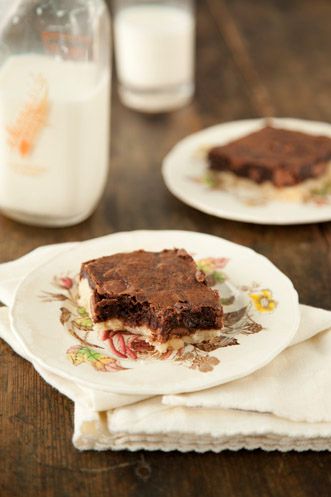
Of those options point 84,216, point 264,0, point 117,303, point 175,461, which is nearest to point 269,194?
point 84,216

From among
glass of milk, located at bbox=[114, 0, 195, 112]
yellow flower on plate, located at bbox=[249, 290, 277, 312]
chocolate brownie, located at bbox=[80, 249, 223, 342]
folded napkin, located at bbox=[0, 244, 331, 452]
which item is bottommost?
glass of milk, located at bbox=[114, 0, 195, 112]

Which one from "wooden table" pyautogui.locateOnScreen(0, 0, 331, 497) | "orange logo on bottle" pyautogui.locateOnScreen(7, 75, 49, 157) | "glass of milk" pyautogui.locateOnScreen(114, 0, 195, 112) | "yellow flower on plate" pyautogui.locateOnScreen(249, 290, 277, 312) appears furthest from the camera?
"glass of milk" pyautogui.locateOnScreen(114, 0, 195, 112)

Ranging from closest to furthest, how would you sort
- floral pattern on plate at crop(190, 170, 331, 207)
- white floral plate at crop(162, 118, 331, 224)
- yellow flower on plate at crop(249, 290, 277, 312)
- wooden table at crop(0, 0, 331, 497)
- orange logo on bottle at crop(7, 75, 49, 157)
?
wooden table at crop(0, 0, 331, 497) → yellow flower on plate at crop(249, 290, 277, 312) → orange logo on bottle at crop(7, 75, 49, 157) → white floral plate at crop(162, 118, 331, 224) → floral pattern on plate at crop(190, 170, 331, 207)

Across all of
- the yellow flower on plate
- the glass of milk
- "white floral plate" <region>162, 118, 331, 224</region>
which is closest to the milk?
"white floral plate" <region>162, 118, 331, 224</region>

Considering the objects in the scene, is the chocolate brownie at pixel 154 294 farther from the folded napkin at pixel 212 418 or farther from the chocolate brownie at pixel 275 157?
the chocolate brownie at pixel 275 157

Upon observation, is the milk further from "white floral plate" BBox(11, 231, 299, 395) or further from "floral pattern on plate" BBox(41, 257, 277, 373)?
"floral pattern on plate" BBox(41, 257, 277, 373)

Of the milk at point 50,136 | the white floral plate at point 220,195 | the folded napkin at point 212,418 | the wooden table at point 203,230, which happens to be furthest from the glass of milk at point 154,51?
the folded napkin at point 212,418

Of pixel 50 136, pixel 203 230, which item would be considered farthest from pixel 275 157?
pixel 50 136
